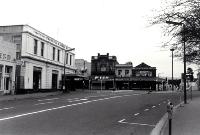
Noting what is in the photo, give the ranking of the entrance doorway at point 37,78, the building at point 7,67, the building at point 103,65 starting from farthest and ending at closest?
1. the building at point 103,65
2. the entrance doorway at point 37,78
3. the building at point 7,67

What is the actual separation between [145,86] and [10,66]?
58.2 m

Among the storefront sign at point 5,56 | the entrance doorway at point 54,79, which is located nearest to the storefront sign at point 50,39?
the entrance doorway at point 54,79

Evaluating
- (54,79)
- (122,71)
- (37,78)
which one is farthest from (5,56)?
(122,71)

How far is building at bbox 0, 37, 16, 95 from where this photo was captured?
39.7 metres

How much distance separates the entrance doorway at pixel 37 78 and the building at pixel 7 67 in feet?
25.7

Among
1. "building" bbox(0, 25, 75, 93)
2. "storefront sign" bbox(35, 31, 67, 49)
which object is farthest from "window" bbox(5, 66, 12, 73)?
"storefront sign" bbox(35, 31, 67, 49)

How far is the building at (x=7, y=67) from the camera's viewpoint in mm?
39656

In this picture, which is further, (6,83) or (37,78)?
(37,78)

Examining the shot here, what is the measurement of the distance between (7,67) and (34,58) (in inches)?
320

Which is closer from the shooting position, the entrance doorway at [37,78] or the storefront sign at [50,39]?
the entrance doorway at [37,78]

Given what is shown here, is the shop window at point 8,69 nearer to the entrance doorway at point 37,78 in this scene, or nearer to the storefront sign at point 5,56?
the storefront sign at point 5,56

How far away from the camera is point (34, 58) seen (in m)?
49.3

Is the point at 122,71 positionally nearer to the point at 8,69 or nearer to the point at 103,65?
the point at 103,65

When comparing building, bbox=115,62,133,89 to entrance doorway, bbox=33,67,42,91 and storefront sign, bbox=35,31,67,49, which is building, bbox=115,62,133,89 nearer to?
storefront sign, bbox=35,31,67,49
